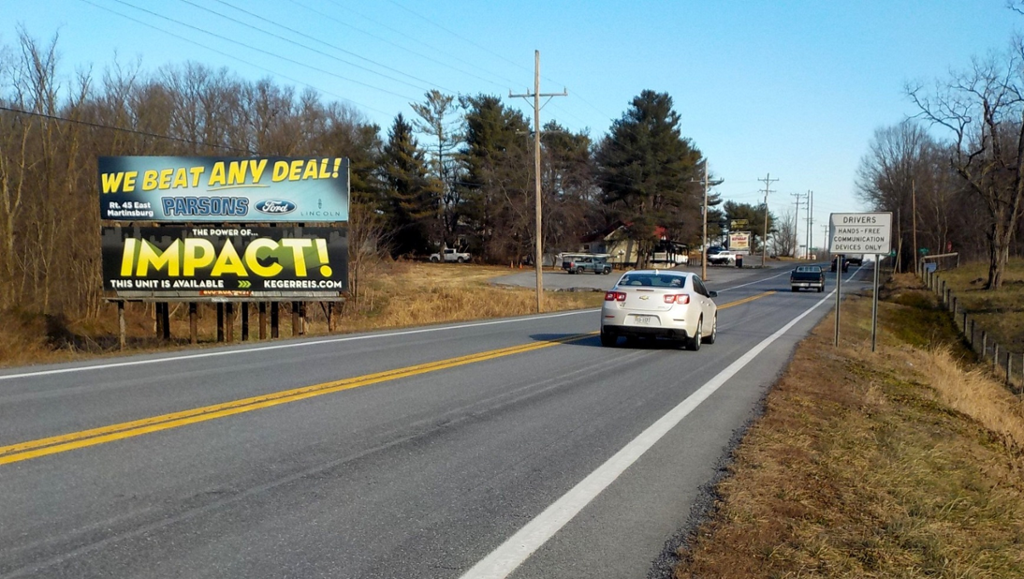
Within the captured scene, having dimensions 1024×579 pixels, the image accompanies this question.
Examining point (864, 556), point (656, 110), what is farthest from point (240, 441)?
point (656, 110)

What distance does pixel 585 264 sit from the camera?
79.9m

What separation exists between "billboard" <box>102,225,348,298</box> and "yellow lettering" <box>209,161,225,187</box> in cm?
129

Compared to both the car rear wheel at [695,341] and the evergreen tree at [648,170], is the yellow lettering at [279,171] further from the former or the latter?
the evergreen tree at [648,170]

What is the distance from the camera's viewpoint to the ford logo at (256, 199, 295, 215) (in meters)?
22.8

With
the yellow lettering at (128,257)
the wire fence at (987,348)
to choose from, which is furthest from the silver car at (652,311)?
the yellow lettering at (128,257)

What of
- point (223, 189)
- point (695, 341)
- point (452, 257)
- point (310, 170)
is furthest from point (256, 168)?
point (452, 257)

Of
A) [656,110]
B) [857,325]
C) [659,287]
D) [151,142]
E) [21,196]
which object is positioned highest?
[656,110]

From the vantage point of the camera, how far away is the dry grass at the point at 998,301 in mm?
36656

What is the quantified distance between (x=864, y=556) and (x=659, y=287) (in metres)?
11.8

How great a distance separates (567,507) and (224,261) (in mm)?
18487

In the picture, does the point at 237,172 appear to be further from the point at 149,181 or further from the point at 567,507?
the point at 567,507

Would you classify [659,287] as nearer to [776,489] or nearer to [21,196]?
[776,489]

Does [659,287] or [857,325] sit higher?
[659,287]

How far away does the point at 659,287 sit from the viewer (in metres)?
16.5
